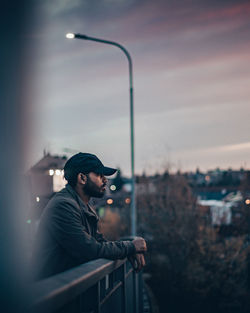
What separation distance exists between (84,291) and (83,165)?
132 centimetres

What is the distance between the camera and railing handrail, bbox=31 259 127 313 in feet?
4.71

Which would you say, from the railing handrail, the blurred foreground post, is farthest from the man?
the blurred foreground post

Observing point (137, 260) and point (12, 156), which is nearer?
point (12, 156)

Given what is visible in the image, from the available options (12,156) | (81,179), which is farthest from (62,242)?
(12,156)

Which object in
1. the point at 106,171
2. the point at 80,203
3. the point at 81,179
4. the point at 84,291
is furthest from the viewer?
the point at 106,171

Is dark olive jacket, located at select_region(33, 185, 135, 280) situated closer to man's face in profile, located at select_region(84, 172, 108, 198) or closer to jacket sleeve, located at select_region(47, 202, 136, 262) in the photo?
jacket sleeve, located at select_region(47, 202, 136, 262)

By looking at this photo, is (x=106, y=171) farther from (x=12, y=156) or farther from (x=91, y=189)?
(x=12, y=156)

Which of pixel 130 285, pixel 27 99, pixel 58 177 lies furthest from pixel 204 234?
pixel 27 99

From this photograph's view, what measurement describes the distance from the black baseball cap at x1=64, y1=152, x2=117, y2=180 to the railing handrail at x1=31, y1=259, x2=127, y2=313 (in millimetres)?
1040

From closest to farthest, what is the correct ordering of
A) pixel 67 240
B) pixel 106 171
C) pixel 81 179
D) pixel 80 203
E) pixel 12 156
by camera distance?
pixel 12 156 → pixel 67 240 → pixel 80 203 → pixel 81 179 → pixel 106 171

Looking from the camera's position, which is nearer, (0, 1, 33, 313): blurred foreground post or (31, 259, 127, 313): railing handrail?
(0, 1, 33, 313): blurred foreground post

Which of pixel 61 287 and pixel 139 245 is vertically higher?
pixel 61 287

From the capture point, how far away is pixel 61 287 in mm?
1632

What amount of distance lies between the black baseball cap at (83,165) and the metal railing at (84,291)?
0.76 m
